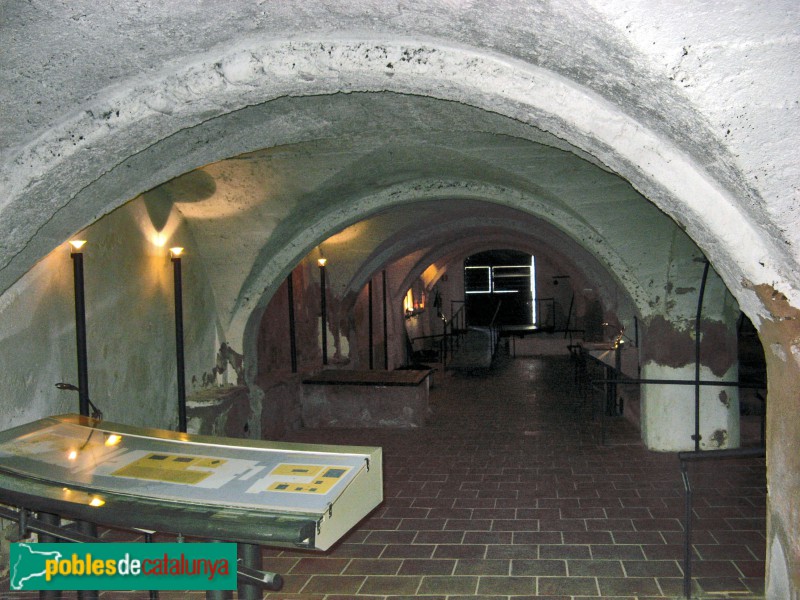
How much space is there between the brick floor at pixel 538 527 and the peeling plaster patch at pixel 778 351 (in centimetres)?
172

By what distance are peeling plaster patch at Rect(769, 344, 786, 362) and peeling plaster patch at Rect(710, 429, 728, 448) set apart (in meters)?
5.01

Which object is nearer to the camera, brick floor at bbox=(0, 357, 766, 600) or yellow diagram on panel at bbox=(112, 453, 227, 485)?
yellow diagram on panel at bbox=(112, 453, 227, 485)

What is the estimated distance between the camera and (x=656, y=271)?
25.9ft

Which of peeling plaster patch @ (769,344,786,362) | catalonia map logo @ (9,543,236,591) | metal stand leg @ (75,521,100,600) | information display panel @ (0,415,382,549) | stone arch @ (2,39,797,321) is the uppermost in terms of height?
stone arch @ (2,39,797,321)

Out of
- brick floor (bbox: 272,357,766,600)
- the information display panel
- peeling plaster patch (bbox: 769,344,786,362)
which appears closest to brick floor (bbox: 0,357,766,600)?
brick floor (bbox: 272,357,766,600)

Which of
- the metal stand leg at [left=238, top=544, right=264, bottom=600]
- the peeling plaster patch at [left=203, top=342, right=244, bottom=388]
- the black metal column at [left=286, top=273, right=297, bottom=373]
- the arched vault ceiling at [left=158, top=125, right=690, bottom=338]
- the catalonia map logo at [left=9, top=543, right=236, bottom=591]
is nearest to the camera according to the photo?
the catalonia map logo at [left=9, top=543, right=236, bottom=591]

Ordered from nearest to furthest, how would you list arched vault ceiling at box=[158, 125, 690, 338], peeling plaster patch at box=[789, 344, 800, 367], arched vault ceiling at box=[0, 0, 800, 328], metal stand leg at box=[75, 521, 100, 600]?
1. arched vault ceiling at box=[0, 0, 800, 328]
2. peeling plaster patch at box=[789, 344, 800, 367]
3. metal stand leg at box=[75, 521, 100, 600]
4. arched vault ceiling at box=[158, 125, 690, 338]

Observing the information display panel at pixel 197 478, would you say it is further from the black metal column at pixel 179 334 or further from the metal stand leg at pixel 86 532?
the black metal column at pixel 179 334

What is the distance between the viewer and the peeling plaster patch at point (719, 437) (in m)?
7.88

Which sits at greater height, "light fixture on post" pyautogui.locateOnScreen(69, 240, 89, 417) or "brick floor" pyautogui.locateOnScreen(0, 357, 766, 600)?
"light fixture on post" pyautogui.locateOnScreen(69, 240, 89, 417)

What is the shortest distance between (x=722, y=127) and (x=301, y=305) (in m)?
9.39

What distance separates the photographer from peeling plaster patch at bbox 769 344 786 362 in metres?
3.20

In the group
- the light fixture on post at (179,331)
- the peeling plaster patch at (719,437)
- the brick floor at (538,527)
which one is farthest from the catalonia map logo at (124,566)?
the peeling plaster patch at (719,437)

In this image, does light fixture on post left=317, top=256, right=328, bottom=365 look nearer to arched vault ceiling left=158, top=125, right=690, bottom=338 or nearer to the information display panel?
arched vault ceiling left=158, top=125, right=690, bottom=338
